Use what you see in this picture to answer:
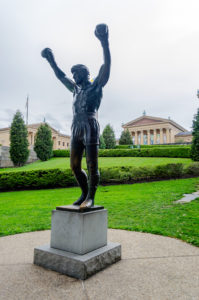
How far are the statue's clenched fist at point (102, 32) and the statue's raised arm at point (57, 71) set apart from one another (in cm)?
110

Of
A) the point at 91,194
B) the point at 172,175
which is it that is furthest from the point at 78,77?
the point at 172,175

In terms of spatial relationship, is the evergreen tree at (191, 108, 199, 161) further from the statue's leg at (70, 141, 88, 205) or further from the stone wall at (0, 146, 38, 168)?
the stone wall at (0, 146, 38, 168)

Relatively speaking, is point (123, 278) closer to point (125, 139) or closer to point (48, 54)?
point (48, 54)

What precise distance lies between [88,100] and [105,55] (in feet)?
2.40

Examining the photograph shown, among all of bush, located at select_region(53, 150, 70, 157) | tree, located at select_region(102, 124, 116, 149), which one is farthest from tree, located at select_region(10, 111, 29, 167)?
tree, located at select_region(102, 124, 116, 149)

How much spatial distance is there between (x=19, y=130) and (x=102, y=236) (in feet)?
91.9

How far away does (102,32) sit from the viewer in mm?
3078

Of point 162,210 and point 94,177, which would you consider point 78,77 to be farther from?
point 162,210

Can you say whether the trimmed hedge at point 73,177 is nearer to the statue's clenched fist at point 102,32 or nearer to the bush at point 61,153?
the statue's clenched fist at point 102,32

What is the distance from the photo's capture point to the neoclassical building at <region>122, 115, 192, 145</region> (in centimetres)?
7101

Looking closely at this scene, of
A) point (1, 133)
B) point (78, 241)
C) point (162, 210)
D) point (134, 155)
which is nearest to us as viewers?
point (78, 241)

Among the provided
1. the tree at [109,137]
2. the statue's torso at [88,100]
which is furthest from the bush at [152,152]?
the statue's torso at [88,100]

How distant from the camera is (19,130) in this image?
28938mm

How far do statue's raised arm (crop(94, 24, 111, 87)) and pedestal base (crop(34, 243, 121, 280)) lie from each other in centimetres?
261
